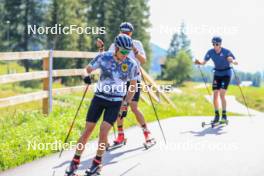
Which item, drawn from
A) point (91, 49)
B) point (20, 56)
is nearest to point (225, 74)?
point (20, 56)

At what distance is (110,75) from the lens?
6660mm

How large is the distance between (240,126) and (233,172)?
5.30m

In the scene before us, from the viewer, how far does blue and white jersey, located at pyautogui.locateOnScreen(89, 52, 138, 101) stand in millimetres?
6609

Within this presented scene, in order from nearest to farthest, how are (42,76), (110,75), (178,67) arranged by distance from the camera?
(110,75) → (42,76) → (178,67)

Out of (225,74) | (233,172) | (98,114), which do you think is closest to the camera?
(98,114)

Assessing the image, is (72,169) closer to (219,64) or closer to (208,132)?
(208,132)

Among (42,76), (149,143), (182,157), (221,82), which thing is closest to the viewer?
(182,157)

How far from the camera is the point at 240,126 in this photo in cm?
A: 1227

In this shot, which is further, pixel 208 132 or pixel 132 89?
pixel 208 132

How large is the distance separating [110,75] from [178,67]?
112m

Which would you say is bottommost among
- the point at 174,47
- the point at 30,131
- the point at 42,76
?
the point at 30,131

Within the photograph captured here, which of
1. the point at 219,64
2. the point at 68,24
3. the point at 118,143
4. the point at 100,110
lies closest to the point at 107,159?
the point at 118,143

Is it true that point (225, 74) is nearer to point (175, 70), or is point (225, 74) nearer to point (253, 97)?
point (253, 97)

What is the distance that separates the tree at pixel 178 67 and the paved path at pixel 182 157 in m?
105
